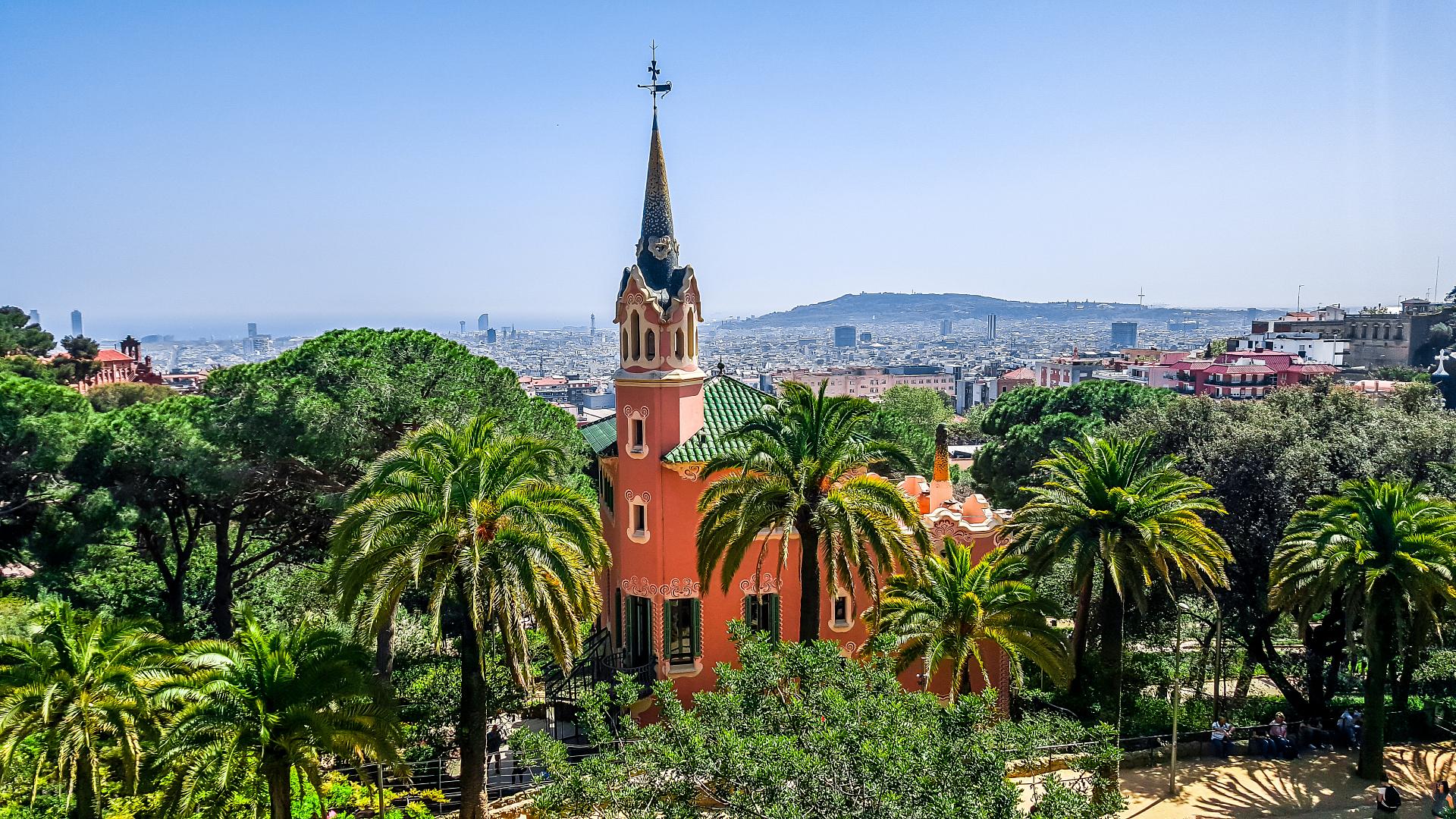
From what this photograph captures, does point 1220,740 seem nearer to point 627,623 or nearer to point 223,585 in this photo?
point 627,623

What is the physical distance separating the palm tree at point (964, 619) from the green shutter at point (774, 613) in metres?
3.87

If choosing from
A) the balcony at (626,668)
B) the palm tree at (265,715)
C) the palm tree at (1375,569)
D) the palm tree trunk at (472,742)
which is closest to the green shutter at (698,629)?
the balcony at (626,668)

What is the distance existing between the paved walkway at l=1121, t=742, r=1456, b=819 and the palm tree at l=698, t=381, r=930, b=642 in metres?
6.39

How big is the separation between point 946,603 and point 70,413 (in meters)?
24.1

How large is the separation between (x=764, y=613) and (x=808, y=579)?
4.31m

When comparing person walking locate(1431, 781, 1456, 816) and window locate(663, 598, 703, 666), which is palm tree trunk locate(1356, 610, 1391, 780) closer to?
person walking locate(1431, 781, 1456, 816)

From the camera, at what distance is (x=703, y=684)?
922 inches

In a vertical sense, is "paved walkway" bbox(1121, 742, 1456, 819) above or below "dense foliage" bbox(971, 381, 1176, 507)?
below

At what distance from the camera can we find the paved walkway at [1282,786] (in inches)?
710

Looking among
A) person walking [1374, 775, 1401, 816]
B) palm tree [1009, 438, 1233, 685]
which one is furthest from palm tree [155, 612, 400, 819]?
person walking [1374, 775, 1401, 816]

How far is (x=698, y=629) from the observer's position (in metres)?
23.3

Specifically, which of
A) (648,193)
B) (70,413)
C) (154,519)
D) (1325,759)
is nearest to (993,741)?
(1325,759)

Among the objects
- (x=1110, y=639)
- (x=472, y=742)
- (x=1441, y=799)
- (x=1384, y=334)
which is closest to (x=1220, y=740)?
(x=1110, y=639)

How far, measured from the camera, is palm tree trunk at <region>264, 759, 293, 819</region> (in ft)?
44.7
